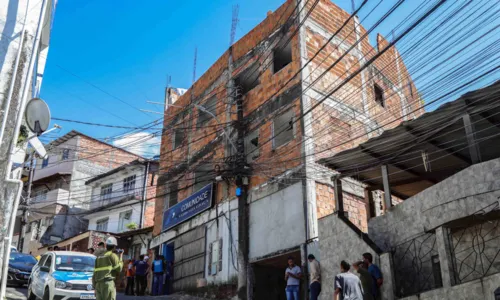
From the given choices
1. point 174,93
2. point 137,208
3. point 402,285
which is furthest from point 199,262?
point 137,208

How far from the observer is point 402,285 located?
1125cm

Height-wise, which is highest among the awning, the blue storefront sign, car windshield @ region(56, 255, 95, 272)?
the blue storefront sign

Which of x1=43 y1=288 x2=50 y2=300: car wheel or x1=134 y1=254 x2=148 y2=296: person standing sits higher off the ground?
x1=134 y1=254 x2=148 y2=296: person standing

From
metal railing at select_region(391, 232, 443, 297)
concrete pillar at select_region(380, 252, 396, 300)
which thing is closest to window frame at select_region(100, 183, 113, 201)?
metal railing at select_region(391, 232, 443, 297)

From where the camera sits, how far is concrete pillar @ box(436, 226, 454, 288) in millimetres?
9344

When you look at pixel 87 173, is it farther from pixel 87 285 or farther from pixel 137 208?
pixel 87 285

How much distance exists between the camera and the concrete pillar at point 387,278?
1059 centimetres

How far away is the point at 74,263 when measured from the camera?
44.4 feet

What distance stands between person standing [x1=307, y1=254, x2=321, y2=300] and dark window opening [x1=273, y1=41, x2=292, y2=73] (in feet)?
26.9

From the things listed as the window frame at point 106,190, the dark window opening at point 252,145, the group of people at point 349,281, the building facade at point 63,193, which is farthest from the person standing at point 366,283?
the building facade at point 63,193

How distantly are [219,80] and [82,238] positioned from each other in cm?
1420

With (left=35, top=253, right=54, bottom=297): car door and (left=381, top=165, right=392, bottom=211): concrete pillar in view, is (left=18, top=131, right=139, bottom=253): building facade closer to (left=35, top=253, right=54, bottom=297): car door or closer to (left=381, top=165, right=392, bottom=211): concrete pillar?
(left=35, top=253, right=54, bottom=297): car door

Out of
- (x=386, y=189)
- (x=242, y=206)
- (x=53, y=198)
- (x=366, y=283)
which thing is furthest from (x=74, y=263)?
(x=53, y=198)

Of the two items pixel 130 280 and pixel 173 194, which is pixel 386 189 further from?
pixel 173 194
